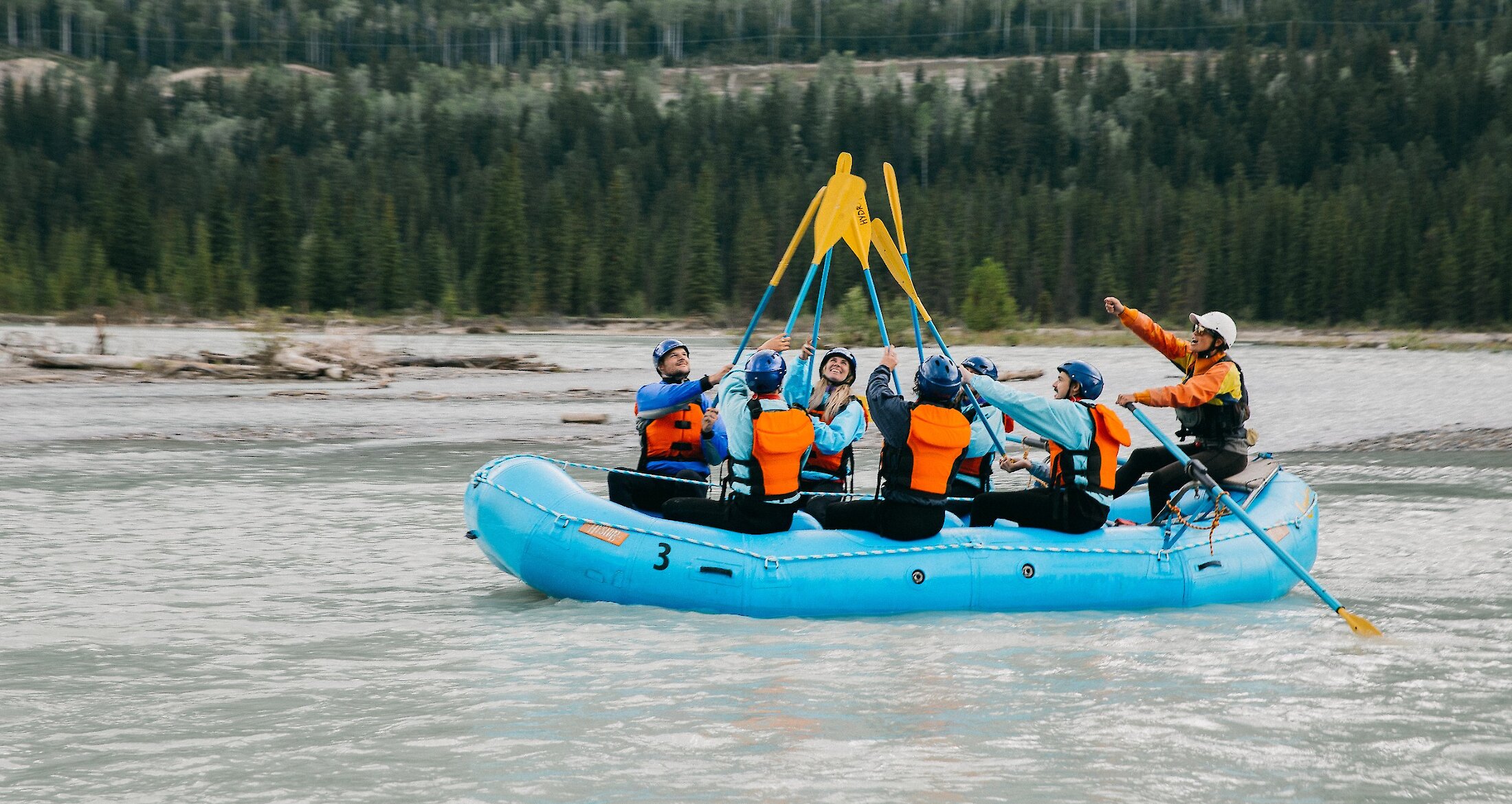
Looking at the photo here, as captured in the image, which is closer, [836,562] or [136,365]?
[836,562]

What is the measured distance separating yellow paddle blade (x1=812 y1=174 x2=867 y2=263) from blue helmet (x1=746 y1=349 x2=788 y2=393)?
7.30 ft

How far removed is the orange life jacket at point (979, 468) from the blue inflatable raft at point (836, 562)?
56cm

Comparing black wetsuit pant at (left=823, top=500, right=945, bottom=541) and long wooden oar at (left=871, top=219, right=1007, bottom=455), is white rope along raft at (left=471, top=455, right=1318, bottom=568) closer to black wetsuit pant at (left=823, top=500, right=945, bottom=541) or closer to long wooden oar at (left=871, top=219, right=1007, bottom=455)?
black wetsuit pant at (left=823, top=500, right=945, bottom=541)

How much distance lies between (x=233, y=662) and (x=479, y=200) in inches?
3666

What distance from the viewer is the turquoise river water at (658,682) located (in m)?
5.06

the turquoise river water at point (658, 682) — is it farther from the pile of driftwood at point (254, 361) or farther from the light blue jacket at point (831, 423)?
the pile of driftwood at point (254, 361)

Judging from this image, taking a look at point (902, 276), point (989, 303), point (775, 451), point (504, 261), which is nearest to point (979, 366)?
point (775, 451)

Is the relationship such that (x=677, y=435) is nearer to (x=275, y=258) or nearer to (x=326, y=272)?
(x=275, y=258)

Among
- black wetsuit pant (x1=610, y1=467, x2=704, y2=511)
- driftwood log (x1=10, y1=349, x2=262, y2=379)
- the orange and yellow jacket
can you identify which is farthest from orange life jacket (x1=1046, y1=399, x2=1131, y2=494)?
driftwood log (x1=10, y1=349, x2=262, y2=379)

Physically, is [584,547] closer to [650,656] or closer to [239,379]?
[650,656]

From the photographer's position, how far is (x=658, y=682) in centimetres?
625

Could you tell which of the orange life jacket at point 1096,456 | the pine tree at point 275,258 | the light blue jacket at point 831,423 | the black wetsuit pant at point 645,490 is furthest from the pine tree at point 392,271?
→ the orange life jacket at point 1096,456

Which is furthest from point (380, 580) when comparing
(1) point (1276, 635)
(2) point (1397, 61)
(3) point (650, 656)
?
(2) point (1397, 61)

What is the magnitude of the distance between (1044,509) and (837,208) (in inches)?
106
